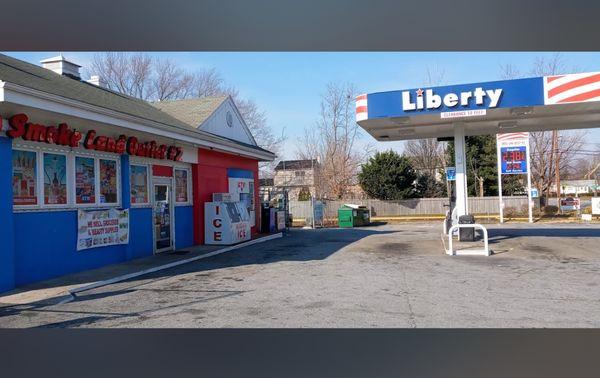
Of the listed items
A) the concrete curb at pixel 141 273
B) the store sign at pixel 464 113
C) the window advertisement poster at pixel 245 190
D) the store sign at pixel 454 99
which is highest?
the store sign at pixel 454 99

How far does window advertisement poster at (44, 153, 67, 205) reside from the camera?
417 inches

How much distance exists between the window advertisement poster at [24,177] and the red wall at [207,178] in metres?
6.90

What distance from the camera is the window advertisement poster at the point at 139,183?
45.0ft

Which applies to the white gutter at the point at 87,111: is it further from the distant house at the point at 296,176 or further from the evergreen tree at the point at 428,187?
the distant house at the point at 296,176

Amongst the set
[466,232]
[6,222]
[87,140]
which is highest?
[87,140]

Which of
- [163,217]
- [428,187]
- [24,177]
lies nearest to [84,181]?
[24,177]

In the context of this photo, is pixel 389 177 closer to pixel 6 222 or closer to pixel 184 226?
pixel 184 226

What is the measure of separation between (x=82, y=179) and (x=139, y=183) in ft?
7.97

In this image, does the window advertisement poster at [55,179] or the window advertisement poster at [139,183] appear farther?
the window advertisement poster at [139,183]

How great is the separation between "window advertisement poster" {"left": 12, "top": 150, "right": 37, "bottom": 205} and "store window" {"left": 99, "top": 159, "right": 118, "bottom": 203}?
2.19 meters

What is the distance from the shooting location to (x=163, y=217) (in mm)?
15117

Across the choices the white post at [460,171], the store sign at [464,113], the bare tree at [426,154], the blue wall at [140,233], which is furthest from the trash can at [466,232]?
the bare tree at [426,154]
